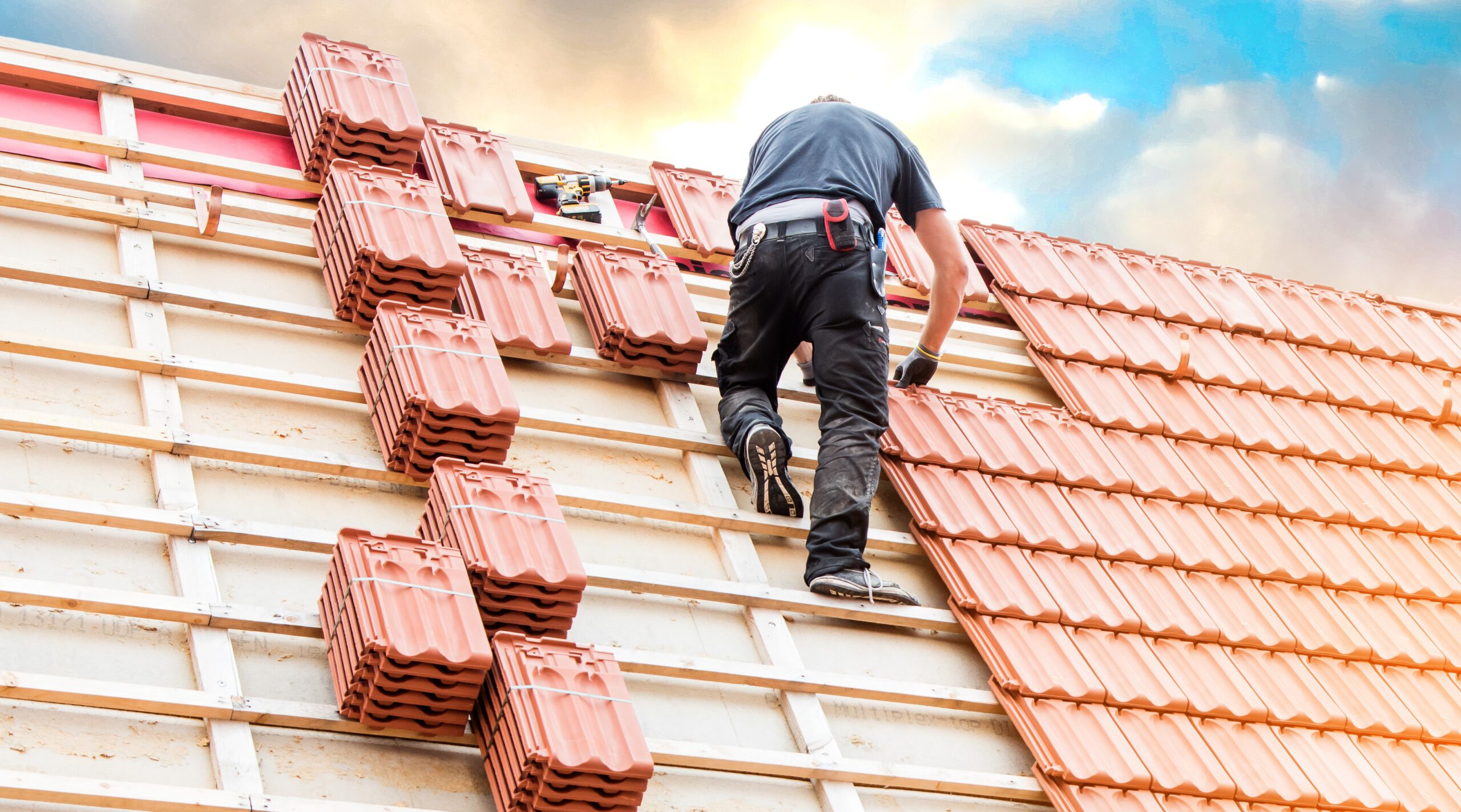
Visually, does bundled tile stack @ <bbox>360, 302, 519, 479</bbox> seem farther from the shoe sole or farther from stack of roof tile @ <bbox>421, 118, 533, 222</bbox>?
stack of roof tile @ <bbox>421, 118, 533, 222</bbox>

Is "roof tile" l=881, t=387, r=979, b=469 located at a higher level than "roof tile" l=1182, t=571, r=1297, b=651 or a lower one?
higher

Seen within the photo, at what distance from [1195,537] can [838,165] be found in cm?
167

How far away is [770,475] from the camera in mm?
4199

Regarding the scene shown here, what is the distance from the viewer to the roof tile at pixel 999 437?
4582mm

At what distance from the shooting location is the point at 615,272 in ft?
15.4

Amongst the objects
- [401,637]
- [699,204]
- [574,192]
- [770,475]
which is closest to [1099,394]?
[770,475]

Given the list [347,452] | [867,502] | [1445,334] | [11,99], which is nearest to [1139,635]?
[867,502]

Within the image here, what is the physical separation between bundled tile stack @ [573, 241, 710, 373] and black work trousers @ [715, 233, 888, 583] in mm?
248

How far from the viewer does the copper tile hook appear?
429 cm

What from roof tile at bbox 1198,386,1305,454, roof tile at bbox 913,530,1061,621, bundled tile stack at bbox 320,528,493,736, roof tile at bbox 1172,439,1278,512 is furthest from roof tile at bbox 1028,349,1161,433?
bundled tile stack at bbox 320,528,493,736

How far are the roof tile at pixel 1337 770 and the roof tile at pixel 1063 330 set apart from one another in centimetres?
162

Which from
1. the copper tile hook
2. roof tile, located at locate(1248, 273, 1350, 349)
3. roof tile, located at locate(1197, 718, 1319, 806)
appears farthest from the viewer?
roof tile, located at locate(1248, 273, 1350, 349)

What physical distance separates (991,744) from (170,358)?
95.8 inches

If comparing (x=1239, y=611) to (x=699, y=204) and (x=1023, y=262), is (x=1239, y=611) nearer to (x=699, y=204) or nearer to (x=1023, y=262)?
(x=1023, y=262)
